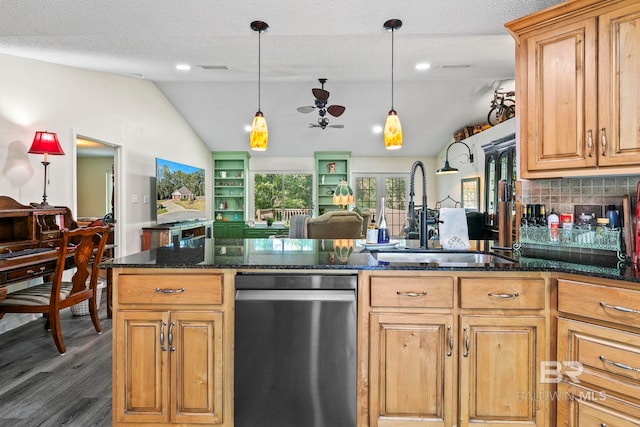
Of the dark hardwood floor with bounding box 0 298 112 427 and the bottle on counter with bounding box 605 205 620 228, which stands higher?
the bottle on counter with bounding box 605 205 620 228

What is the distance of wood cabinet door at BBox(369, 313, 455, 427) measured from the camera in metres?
1.61

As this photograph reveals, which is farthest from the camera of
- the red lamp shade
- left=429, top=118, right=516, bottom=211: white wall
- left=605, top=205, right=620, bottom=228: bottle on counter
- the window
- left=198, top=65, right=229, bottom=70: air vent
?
the window

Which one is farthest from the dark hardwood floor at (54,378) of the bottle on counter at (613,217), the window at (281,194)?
the window at (281,194)

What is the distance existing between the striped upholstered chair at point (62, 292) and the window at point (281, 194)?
5610mm

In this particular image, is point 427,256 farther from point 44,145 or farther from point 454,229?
point 44,145

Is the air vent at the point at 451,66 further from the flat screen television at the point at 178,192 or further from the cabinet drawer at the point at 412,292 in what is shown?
the flat screen television at the point at 178,192

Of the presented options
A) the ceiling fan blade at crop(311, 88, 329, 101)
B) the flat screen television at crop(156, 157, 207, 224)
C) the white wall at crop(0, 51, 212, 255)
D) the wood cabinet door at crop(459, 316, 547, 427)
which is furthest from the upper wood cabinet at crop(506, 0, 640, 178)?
the flat screen television at crop(156, 157, 207, 224)

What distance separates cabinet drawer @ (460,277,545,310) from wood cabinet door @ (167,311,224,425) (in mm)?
1147

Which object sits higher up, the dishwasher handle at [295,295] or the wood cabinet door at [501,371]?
the dishwasher handle at [295,295]

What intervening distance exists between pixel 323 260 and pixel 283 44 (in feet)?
7.63

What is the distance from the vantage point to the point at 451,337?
160 centimetres

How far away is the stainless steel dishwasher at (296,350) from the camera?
5.32 feet

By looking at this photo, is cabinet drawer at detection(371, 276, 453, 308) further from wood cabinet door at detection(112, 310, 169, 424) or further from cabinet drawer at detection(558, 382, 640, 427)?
wood cabinet door at detection(112, 310, 169, 424)

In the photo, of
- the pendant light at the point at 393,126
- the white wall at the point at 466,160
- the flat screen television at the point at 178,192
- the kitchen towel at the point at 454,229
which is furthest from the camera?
the white wall at the point at 466,160
